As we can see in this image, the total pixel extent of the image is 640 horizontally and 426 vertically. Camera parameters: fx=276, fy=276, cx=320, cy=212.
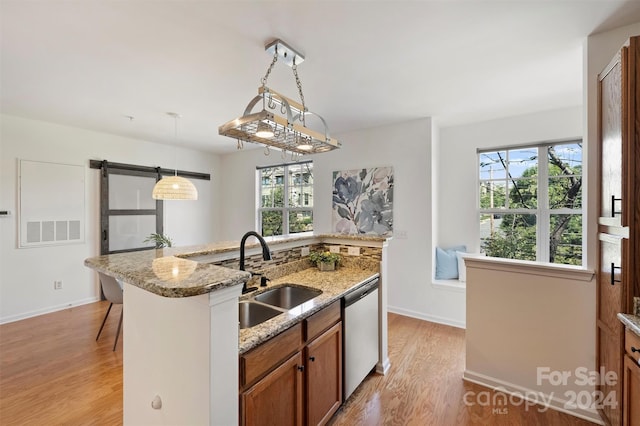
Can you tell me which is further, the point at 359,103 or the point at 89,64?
the point at 359,103

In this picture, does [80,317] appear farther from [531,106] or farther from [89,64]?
[531,106]

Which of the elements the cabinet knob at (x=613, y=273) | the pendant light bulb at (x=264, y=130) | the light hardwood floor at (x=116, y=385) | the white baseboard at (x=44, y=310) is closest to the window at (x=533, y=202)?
the light hardwood floor at (x=116, y=385)

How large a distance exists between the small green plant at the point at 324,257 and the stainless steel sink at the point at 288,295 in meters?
0.47

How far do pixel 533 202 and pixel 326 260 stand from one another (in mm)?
2953

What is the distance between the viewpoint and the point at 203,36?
75.3 inches

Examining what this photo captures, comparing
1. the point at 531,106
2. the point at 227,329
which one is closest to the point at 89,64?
the point at 227,329

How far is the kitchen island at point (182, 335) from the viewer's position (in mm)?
952

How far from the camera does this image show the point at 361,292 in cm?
207

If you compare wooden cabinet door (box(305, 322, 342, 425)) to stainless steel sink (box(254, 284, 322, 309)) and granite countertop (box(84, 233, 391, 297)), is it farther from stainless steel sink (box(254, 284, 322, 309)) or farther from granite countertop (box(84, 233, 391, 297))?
granite countertop (box(84, 233, 391, 297))

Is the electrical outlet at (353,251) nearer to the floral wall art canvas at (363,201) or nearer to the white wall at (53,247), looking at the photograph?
the floral wall art canvas at (363,201)

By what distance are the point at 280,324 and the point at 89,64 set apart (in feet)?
8.57

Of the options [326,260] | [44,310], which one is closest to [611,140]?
[326,260]

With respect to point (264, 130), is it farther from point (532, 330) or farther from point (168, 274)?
point (532, 330)

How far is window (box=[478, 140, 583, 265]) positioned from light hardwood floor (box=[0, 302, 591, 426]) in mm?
1488
